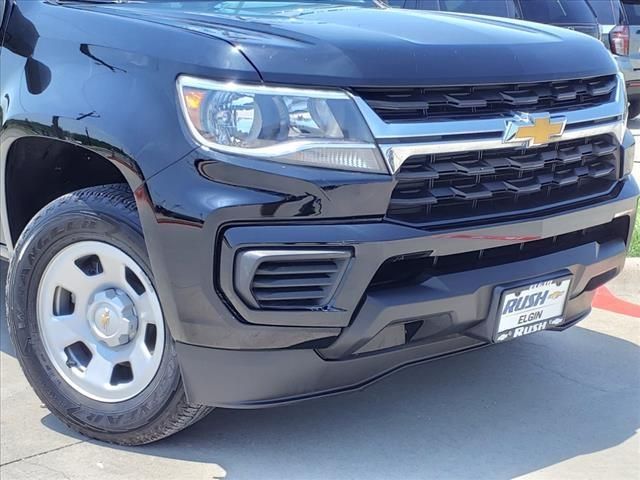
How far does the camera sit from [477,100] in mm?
2871

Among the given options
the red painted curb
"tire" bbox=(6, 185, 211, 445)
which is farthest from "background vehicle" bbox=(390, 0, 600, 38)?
"tire" bbox=(6, 185, 211, 445)

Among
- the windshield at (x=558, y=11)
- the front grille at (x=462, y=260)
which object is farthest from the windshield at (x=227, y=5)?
the windshield at (x=558, y=11)

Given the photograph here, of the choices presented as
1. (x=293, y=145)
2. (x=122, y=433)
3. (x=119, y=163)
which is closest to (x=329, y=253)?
(x=293, y=145)

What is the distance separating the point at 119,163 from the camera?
280 centimetres

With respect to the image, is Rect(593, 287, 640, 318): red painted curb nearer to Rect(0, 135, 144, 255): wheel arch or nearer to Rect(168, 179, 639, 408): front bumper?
Rect(168, 179, 639, 408): front bumper

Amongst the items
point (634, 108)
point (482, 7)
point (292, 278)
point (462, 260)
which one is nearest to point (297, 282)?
point (292, 278)

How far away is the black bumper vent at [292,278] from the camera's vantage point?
260 cm

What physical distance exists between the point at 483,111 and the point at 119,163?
1148 mm

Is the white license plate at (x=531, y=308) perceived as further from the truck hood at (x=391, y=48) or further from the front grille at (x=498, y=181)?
the truck hood at (x=391, y=48)

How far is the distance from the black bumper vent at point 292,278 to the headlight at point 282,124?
0.27 meters

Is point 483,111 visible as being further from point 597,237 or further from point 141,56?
point 141,56

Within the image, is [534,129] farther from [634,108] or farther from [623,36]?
[634,108]

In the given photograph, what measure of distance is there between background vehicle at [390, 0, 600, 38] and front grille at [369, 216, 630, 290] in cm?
595

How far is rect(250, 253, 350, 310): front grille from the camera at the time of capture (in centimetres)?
262
